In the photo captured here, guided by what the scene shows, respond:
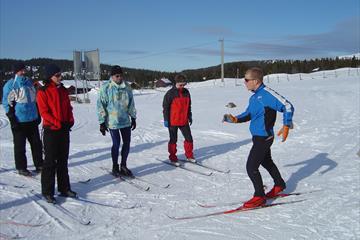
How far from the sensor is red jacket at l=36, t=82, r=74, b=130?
4.96 meters

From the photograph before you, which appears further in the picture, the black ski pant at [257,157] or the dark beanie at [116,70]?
the dark beanie at [116,70]

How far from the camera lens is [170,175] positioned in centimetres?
689

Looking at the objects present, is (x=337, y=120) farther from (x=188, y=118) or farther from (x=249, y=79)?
(x=249, y=79)

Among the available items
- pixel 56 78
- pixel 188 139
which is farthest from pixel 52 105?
pixel 188 139

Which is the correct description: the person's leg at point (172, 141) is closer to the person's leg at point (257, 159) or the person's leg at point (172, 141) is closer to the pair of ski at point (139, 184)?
the pair of ski at point (139, 184)

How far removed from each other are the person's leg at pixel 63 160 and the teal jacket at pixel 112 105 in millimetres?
1032

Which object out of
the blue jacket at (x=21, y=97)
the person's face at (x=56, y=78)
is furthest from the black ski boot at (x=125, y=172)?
the person's face at (x=56, y=78)

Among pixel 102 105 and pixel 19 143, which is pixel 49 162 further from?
pixel 19 143

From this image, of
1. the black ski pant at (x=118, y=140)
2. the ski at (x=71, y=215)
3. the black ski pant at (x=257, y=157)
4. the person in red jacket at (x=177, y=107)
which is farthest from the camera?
the person in red jacket at (x=177, y=107)

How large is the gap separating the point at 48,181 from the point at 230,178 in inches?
124

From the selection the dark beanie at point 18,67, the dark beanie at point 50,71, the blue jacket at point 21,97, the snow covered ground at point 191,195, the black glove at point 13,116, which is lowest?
the snow covered ground at point 191,195

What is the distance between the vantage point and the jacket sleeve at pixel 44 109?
495cm

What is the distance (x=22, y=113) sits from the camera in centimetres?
626

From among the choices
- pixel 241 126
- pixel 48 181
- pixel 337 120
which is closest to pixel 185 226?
pixel 48 181
